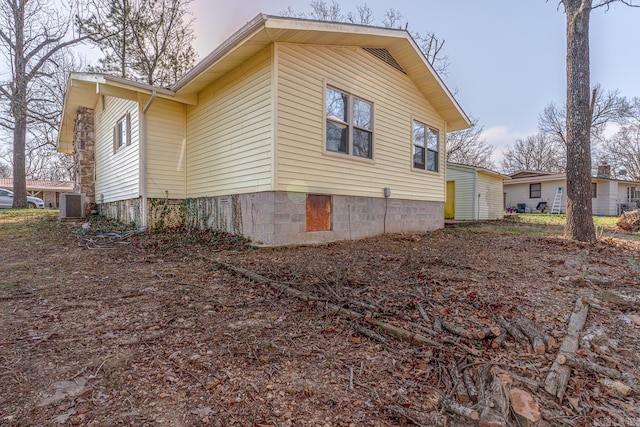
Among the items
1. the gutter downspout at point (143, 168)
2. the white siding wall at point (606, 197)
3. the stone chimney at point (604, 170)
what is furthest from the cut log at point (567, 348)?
the stone chimney at point (604, 170)

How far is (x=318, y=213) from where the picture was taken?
655cm

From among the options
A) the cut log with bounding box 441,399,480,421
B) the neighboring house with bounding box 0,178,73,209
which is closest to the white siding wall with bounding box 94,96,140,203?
the cut log with bounding box 441,399,480,421

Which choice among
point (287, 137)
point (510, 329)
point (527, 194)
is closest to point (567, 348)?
point (510, 329)

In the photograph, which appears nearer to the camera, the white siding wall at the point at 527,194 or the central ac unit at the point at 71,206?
the central ac unit at the point at 71,206

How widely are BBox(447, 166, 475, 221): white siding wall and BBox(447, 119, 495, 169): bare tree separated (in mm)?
7620

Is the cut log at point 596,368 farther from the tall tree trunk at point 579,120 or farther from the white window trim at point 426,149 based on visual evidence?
the white window trim at point 426,149

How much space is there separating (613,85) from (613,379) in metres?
30.2

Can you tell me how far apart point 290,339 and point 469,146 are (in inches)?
1078

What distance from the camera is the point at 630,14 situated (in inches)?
313

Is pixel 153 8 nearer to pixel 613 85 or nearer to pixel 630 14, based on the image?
pixel 630 14

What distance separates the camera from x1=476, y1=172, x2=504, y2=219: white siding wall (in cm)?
1619

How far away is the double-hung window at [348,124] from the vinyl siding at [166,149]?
4.24 m

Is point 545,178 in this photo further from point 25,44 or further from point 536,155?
point 25,44

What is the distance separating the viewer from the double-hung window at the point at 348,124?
22.4ft
